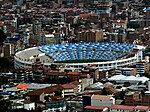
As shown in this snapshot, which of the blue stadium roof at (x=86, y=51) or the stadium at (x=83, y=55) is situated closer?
the stadium at (x=83, y=55)

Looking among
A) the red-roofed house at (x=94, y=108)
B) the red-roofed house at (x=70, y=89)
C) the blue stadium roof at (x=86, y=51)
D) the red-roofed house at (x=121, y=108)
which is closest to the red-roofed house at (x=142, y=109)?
the red-roofed house at (x=121, y=108)

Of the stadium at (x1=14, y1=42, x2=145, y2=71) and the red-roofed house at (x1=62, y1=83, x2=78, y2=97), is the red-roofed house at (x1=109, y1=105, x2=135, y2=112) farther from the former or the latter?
the stadium at (x1=14, y1=42, x2=145, y2=71)

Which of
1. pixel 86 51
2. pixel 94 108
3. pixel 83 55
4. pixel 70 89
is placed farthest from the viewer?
pixel 86 51

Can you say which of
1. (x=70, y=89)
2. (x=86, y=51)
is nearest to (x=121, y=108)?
(x=70, y=89)

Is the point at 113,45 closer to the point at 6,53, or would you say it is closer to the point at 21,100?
the point at 6,53

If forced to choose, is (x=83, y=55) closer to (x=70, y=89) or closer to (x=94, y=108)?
(x=70, y=89)

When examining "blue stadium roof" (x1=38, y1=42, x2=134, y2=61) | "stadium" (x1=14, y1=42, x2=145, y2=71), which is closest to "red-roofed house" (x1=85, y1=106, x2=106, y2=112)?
"stadium" (x1=14, y1=42, x2=145, y2=71)

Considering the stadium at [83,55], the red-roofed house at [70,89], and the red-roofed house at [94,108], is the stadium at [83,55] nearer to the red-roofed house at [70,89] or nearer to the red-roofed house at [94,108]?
the red-roofed house at [70,89]
